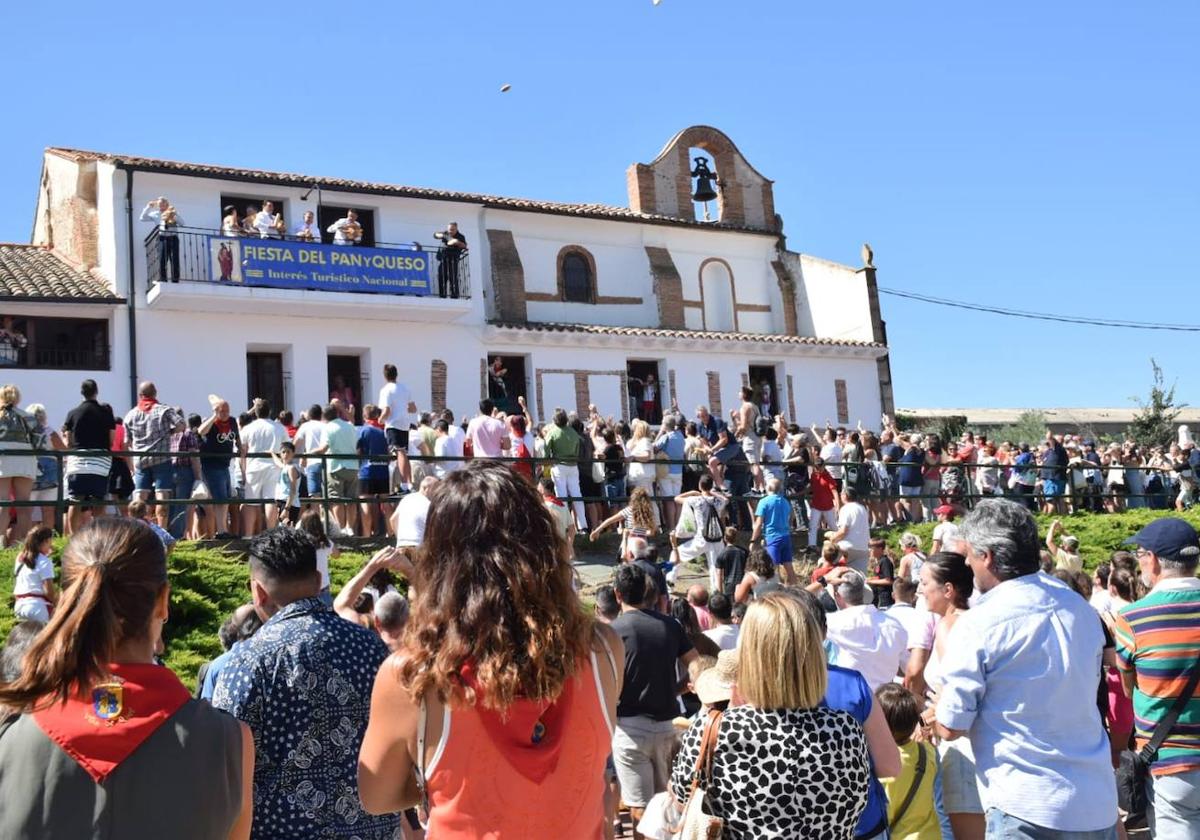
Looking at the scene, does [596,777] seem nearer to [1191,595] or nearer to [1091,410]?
[1191,595]

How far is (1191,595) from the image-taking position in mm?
5043

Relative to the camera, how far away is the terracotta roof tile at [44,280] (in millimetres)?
21031

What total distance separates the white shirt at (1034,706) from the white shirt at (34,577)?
24.9 feet

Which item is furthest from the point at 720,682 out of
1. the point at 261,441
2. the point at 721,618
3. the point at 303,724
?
the point at 261,441

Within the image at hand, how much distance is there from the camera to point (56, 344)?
21.5 m

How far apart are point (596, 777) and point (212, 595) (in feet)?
30.9

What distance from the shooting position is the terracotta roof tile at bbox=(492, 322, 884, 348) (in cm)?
2667

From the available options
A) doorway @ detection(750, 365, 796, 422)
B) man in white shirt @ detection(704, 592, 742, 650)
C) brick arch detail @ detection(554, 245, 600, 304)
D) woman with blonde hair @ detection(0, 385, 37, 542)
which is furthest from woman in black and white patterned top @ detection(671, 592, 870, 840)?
doorway @ detection(750, 365, 796, 422)

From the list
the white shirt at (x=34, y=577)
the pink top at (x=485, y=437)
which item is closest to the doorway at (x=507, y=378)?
the pink top at (x=485, y=437)

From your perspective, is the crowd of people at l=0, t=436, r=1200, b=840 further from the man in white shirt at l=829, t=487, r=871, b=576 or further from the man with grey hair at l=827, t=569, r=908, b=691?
the man in white shirt at l=829, t=487, r=871, b=576

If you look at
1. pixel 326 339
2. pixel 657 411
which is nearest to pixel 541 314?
pixel 657 411

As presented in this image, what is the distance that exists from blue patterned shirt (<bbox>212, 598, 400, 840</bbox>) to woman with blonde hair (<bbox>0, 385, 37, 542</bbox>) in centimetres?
972

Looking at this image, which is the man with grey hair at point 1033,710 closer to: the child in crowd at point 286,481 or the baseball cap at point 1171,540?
the baseball cap at point 1171,540

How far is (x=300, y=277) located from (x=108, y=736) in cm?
2146
